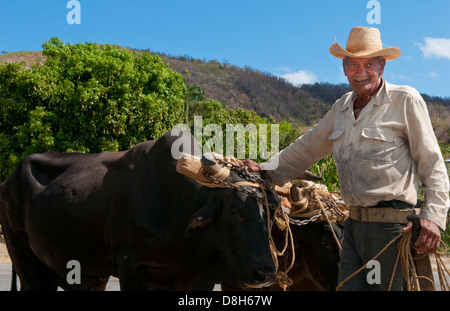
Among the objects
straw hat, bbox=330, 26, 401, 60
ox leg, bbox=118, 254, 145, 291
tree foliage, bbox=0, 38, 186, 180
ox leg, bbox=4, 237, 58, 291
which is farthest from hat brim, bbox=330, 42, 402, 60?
tree foliage, bbox=0, 38, 186, 180


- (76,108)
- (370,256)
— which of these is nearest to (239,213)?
(370,256)

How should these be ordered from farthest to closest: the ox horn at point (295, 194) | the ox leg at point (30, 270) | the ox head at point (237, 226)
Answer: the ox leg at point (30, 270) < the ox horn at point (295, 194) < the ox head at point (237, 226)

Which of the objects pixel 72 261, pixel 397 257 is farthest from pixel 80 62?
pixel 397 257

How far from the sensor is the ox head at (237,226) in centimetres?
400

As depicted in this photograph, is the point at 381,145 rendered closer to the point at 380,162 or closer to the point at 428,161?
the point at 380,162

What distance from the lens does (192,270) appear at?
15.3ft

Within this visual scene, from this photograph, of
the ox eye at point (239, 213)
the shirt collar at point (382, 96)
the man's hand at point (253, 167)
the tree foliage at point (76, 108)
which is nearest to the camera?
the shirt collar at point (382, 96)

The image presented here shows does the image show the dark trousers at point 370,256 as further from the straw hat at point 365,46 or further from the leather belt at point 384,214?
the straw hat at point 365,46

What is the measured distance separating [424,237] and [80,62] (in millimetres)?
17931

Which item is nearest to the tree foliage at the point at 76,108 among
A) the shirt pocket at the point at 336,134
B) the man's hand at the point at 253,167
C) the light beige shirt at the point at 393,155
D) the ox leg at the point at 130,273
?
the ox leg at the point at 130,273

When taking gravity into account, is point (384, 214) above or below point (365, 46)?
below

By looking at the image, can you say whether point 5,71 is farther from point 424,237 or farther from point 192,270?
point 424,237

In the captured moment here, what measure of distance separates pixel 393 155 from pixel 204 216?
155 centimetres

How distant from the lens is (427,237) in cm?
326
